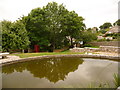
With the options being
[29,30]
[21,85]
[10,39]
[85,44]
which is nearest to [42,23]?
[29,30]

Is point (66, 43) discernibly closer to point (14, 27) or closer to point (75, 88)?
point (14, 27)

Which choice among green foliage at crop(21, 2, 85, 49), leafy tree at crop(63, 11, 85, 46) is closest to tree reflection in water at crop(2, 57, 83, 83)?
green foliage at crop(21, 2, 85, 49)

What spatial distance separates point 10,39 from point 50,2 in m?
8.11

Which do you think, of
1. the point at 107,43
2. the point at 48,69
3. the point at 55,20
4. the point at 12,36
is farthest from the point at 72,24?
the point at 48,69

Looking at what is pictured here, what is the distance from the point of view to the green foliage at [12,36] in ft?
35.1

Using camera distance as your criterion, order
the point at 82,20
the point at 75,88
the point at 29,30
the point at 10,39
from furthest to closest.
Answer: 1. the point at 82,20
2. the point at 29,30
3. the point at 10,39
4. the point at 75,88

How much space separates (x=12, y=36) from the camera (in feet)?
35.2

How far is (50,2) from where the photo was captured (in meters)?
14.1

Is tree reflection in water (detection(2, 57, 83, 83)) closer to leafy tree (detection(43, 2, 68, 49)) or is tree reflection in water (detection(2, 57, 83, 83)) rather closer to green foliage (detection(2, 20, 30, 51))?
green foliage (detection(2, 20, 30, 51))

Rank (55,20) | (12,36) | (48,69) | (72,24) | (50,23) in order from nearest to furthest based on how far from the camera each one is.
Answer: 1. (48,69)
2. (12,36)
3. (55,20)
4. (50,23)
5. (72,24)

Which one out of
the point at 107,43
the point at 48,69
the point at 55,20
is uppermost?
the point at 55,20

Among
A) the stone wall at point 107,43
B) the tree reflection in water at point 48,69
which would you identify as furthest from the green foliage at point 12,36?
the stone wall at point 107,43

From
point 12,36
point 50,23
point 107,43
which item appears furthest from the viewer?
point 107,43

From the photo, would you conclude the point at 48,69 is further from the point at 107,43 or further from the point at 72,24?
the point at 107,43
